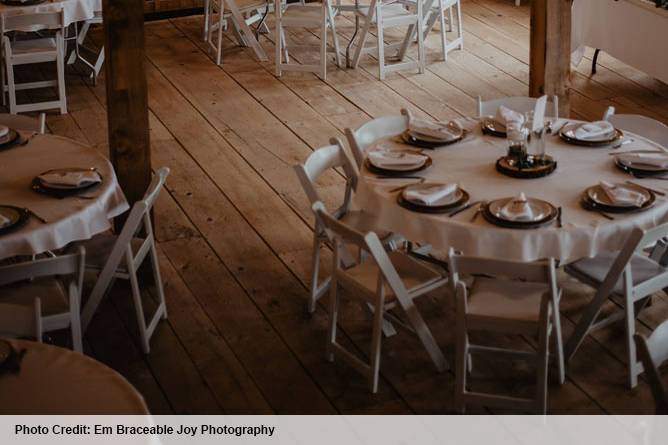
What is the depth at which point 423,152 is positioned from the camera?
5074 mm

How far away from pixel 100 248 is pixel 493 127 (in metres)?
1.97

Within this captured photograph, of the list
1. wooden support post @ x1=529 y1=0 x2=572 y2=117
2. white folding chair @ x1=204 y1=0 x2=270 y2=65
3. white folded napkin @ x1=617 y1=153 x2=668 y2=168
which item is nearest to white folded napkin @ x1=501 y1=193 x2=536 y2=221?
white folded napkin @ x1=617 y1=153 x2=668 y2=168

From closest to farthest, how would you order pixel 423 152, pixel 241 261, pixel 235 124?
1. pixel 423 152
2. pixel 241 261
3. pixel 235 124

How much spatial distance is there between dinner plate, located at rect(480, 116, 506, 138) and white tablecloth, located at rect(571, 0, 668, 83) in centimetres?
262

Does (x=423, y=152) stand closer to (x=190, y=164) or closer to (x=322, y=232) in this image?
(x=322, y=232)

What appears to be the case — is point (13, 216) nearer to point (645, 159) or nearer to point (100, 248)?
point (100, 248)

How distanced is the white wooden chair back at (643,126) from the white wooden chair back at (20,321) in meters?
3.16

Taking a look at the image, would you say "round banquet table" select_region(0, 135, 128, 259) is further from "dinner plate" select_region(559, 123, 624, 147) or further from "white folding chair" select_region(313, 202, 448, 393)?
"dinner plate" select_region(559, 123, 624, 147)

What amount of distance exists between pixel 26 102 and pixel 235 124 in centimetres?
164

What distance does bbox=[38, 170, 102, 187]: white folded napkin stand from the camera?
15.4 ft

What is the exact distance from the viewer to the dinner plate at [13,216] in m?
4.40

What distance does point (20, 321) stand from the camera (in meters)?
3.58
